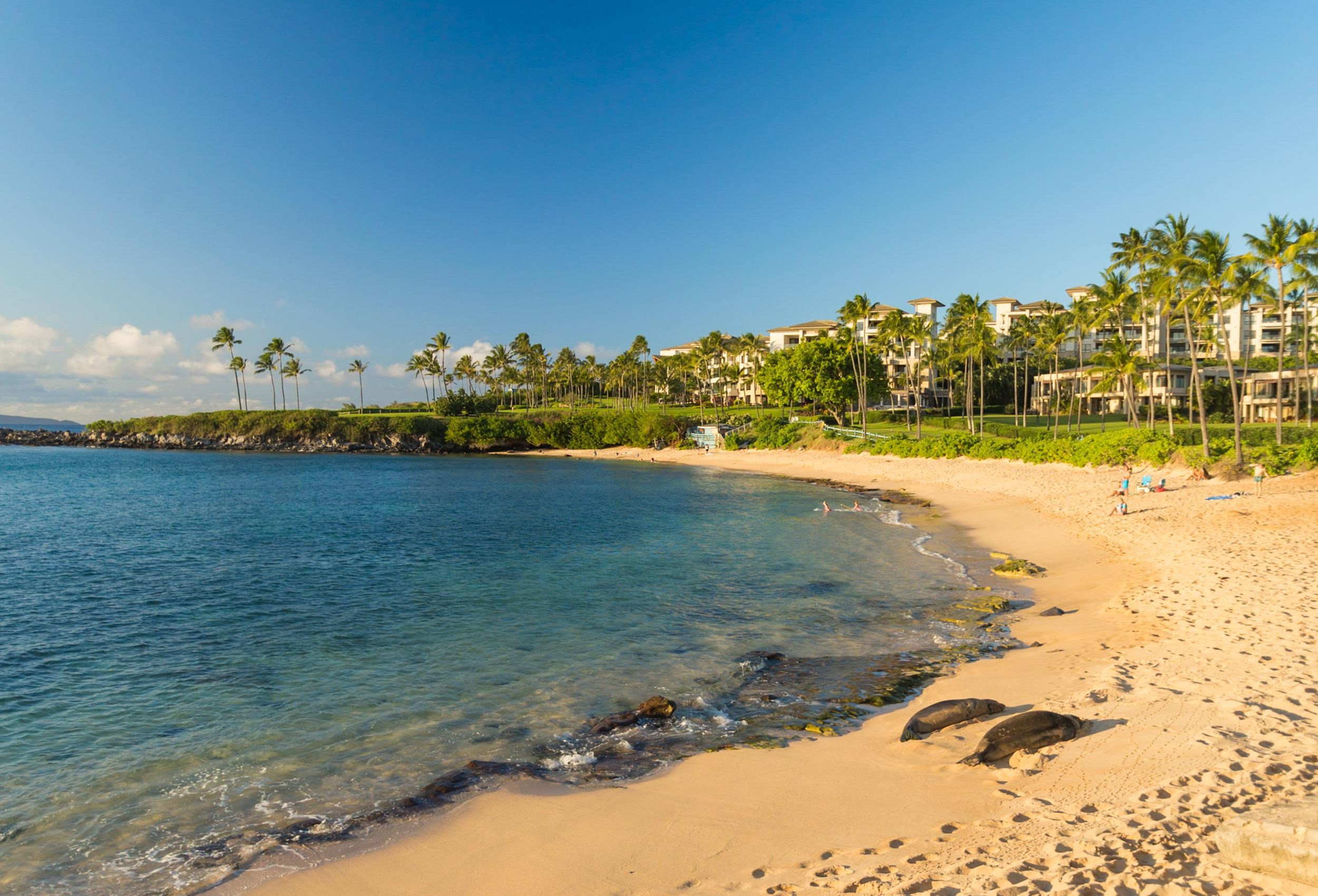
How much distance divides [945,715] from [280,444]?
13074 cm

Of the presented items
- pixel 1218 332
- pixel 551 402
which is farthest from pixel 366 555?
pixel 551 402

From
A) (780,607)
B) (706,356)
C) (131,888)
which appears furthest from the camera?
(706,356)

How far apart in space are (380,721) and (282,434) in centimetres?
12539

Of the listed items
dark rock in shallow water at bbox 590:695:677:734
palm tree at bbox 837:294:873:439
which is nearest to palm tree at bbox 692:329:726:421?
palm tree at bbox 837:294:873:439

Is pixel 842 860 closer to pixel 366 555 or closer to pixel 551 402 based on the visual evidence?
pixel 366 555

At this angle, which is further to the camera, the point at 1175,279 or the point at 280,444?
the point at 280,444

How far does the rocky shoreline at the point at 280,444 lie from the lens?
380 feet

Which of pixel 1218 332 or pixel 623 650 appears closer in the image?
pixel 623 650

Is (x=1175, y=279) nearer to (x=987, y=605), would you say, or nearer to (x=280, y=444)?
(x=987, y=605)

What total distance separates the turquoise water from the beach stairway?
6206 mm

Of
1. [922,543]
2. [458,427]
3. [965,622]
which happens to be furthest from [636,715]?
[458,427]

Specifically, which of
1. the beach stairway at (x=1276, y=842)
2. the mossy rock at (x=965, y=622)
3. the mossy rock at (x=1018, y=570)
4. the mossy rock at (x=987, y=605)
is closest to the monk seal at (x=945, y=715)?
the beach stairway at (x=1276, y=842)

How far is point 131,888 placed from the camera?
7746mm

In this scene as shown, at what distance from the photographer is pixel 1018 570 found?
2281cm
